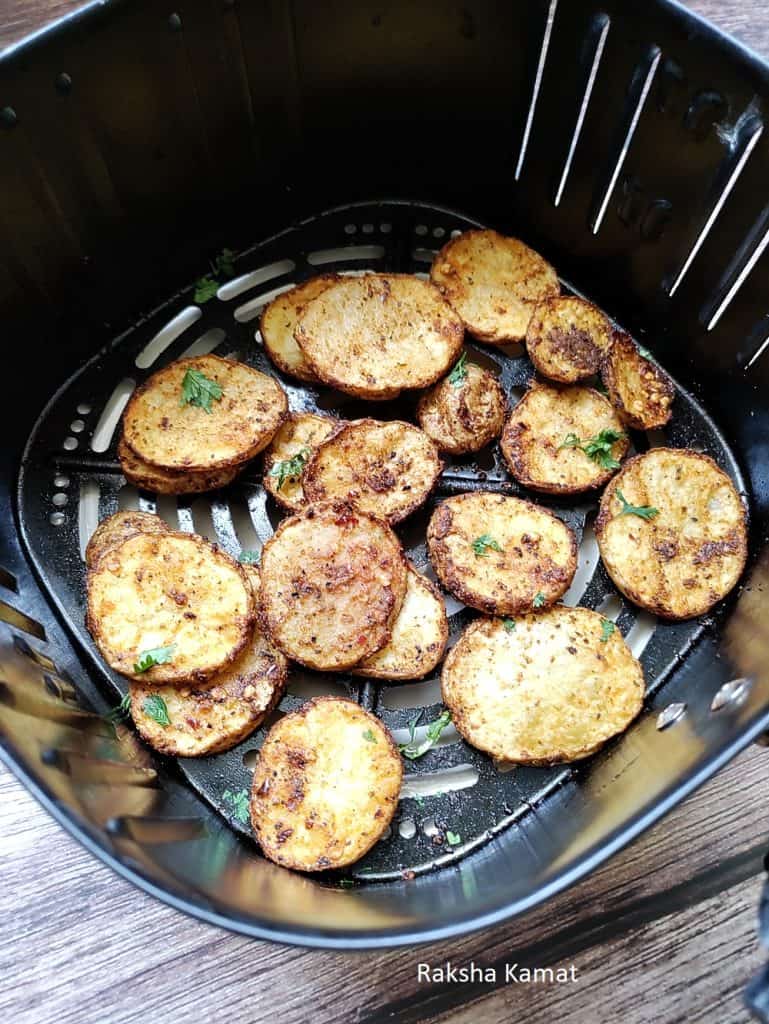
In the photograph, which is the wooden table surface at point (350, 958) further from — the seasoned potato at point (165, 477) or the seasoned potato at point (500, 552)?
the seasoned potato at point (165, 477)

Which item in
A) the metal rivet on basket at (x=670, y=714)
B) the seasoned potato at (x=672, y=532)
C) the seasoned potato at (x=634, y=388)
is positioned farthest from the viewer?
the seasoned potato at (x=634, y=388)

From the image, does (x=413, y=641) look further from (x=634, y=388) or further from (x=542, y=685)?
(x=634, y=388)

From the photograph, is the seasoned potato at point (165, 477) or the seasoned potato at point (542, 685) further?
the seasoned potato at point (165, 477)

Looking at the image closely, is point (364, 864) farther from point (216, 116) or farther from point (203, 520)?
point (216, 116)

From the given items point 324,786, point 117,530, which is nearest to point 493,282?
point 117,530

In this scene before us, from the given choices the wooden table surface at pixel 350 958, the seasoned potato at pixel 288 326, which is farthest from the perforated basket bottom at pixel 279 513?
the wooden table surface at pixel 350 958

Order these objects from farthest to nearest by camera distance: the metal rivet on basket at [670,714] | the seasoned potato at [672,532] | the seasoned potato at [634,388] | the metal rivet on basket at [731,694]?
the seasoned potato at [634,388] → the seasoned potato at [672,532] → the metal rivet on basket at [670,714] → the metal rivet on basket at [731,694]

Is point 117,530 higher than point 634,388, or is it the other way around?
point 634,388

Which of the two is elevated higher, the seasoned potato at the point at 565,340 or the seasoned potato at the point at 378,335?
the seasoned potato at the point at 565,340
